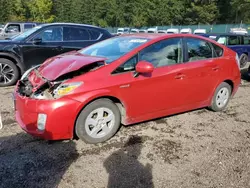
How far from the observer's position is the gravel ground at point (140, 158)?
10.3 feet

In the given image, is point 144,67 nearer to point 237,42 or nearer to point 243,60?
point 237,42

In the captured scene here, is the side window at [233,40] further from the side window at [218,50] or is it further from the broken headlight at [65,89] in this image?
the broken headlight at [65,89]

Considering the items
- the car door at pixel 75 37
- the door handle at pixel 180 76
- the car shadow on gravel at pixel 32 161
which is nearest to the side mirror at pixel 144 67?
the door handle at pixel 180 76

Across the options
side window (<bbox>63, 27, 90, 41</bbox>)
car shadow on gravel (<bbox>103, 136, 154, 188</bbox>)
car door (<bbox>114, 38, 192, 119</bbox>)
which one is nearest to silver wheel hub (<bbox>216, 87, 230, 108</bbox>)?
car door (<bbox>114, 38, 192, 119</bbox>)

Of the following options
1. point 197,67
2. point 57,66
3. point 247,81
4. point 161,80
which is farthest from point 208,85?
point 247,81

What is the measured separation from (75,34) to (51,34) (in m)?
0.73

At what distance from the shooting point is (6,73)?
284 inches

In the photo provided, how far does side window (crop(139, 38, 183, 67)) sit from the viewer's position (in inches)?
171

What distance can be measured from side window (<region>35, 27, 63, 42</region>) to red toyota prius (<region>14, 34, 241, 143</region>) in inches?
121

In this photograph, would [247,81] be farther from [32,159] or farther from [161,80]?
[32,159]

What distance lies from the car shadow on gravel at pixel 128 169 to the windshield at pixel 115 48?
53.4 inches

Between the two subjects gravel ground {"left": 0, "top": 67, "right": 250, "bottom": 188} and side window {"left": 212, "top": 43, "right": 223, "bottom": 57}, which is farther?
side window {"left": 212, "top": 43, "right": 223, "bottom": 57}

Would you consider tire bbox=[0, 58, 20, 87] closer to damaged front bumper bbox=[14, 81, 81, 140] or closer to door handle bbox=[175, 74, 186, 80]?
damaged front bumper bbox=[14, 81, 81, 140]

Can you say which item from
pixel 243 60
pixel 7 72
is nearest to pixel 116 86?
pixel 7 72
